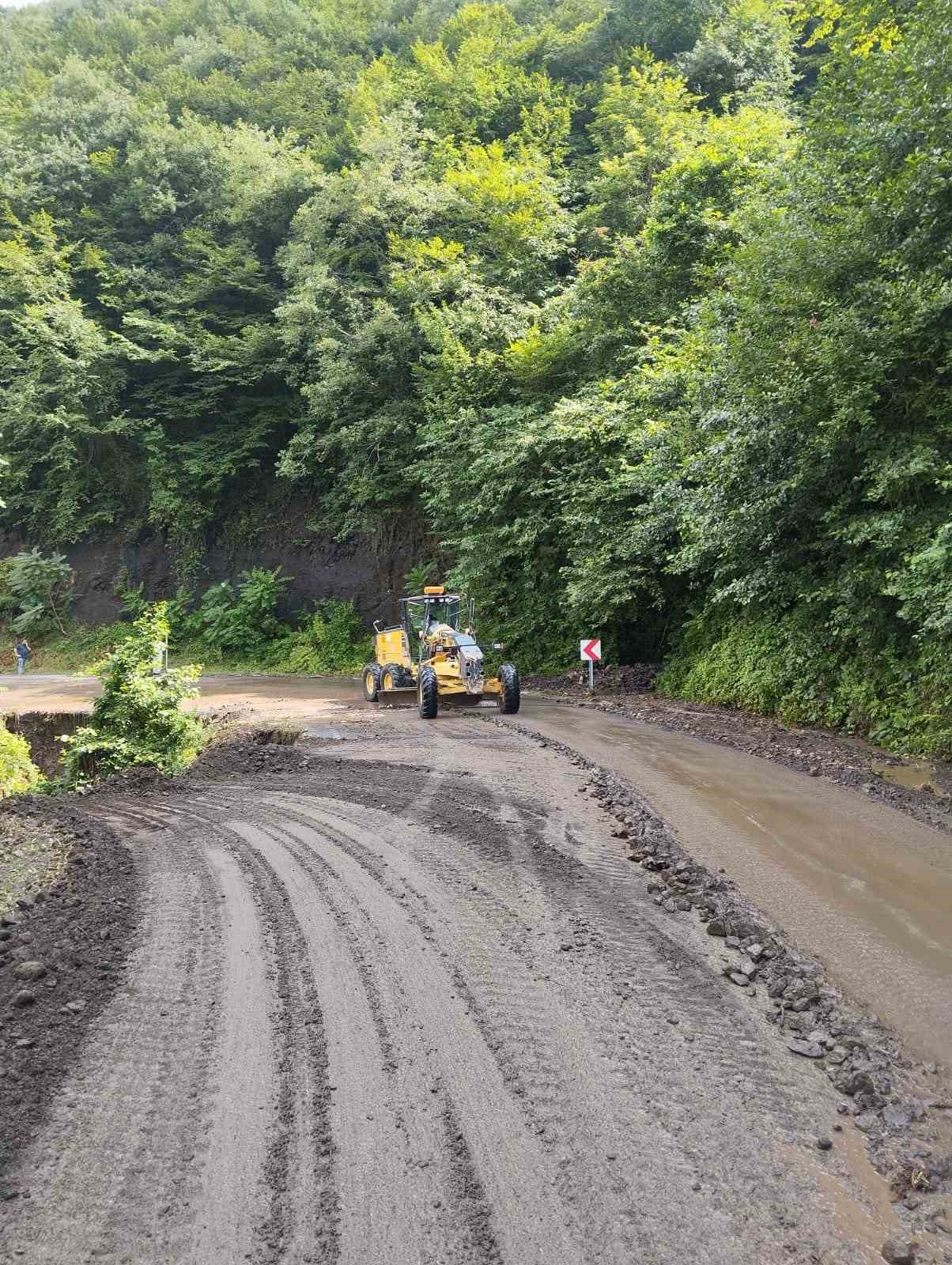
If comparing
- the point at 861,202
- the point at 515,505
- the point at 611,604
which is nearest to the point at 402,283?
the point at 515,505

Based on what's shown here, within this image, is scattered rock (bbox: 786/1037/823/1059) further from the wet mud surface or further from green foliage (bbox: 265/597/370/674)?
green foliage (bbox: 265/597/370/674)

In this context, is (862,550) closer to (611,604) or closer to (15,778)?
(611,604)

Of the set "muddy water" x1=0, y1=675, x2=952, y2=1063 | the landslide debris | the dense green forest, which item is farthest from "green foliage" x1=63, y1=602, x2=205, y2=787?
the dense green forest

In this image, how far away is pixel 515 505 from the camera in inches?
779

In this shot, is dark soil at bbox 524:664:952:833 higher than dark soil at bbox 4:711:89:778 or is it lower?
higher

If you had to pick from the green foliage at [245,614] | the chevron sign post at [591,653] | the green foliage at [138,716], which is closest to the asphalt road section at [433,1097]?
the green foliage at [138,716]

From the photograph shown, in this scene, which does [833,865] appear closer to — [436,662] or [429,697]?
[429,697]

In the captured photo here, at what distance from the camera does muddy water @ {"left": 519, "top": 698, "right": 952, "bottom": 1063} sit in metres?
4.38

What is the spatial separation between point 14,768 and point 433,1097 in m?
10.2

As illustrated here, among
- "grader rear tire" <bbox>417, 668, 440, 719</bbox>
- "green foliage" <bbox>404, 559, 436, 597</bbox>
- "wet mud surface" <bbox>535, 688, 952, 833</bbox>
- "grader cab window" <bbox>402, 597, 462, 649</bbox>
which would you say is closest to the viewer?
"wet mud surface" <bbox>535, 688, 952, 833</bbox>

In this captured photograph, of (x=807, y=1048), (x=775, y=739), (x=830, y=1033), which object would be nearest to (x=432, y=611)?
(x=775, y=739)

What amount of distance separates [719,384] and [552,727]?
6478 mm

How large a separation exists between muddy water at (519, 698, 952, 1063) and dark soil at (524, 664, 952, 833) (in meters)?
0.32

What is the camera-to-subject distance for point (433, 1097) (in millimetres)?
3188
